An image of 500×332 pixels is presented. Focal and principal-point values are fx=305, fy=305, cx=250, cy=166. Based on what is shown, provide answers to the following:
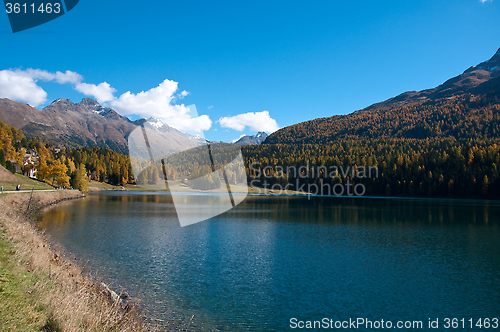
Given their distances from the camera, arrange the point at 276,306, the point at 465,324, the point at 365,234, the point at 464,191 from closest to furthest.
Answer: the point at 465,324
the point at 276,306
the point at 365,234
the point at 464,191

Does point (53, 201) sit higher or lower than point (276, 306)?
higher

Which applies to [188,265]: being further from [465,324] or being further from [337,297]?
[465,324]

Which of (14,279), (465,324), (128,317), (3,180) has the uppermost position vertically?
(3,180)

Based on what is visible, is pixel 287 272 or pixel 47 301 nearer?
pixel 47 301

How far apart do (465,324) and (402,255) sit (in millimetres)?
14582

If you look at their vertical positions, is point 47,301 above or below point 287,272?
above

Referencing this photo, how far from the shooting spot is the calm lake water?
16.7 m

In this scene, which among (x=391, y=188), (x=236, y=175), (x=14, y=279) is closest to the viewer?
(x=14, y=279)

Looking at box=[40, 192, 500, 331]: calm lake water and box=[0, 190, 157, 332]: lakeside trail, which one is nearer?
box=[0, 190, 157, 332]: lakeside trail

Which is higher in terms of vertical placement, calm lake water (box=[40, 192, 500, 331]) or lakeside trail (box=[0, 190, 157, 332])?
lakeside trail (box=[0, 190, 157, 332])

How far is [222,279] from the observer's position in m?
21.4

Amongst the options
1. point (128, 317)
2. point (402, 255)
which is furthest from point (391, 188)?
point (128, 317)

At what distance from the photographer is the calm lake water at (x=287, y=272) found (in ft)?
54.6

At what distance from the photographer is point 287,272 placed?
2353 centimetres
